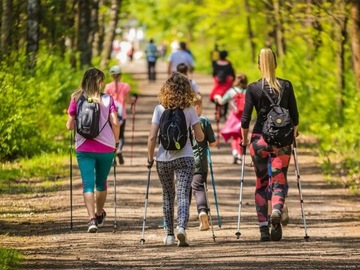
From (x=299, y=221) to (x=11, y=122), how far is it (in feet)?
20.2

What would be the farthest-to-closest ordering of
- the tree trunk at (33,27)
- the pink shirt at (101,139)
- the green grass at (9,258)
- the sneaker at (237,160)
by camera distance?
1. the tree trunk at (33,27)
2. the sneaker at (237,160)
3. the pink shirt at (101,139)
4. the green grass at (9,258)

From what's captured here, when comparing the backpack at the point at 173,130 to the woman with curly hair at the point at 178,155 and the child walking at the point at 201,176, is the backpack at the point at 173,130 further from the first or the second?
the child walking at the point at 201,176

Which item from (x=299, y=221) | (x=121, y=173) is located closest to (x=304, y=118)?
(x=121, y=173)

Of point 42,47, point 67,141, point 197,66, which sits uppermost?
point 197,66

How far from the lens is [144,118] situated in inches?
1487

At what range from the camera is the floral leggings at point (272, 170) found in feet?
48.0

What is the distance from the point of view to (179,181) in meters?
14.2

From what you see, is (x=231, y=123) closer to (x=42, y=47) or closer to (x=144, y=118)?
(x=42, y=47)

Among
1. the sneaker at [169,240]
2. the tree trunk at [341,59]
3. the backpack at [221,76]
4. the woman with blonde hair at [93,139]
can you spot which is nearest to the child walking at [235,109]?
the tree trunk at [341,59]

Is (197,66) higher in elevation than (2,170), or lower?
higher

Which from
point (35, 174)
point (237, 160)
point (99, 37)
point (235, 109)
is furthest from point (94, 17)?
point (35, 174)

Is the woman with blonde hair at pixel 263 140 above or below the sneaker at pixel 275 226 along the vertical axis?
above

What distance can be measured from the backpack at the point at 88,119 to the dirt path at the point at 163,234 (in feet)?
3.77

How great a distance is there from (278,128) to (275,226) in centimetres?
107
